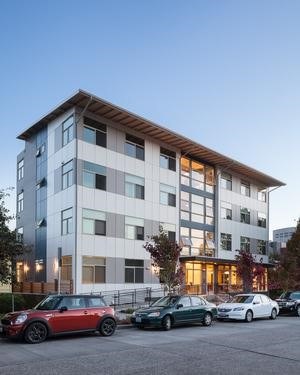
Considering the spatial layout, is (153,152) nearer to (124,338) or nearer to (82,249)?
(82,249)

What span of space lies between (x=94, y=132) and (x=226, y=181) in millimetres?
17354

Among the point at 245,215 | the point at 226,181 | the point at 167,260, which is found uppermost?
the point at 226,181

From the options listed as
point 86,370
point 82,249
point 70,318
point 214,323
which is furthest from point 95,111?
point 86,370

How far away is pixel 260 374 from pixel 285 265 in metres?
31.7

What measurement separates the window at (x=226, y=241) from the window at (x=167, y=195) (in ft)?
26.6

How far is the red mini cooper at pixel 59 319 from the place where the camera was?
15.4 metres

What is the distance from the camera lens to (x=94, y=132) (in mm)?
Result: 33938

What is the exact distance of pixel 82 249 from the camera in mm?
32094

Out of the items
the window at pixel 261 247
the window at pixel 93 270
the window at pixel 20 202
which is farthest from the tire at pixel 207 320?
the window at pixel 261 247

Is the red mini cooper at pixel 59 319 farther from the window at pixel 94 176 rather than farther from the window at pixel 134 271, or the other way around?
the window at pixel 134 271

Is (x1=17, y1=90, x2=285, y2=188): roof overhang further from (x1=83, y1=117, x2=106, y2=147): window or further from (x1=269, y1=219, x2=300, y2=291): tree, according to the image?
(x1=269, y1=219, x2=300, y2=291): tree

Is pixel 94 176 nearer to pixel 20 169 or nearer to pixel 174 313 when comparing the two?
pixel 20 169

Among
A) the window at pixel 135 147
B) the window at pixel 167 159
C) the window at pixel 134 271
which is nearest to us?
the window at pixel 134 271

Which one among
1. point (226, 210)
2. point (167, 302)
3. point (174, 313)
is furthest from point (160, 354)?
point (226, 210)
